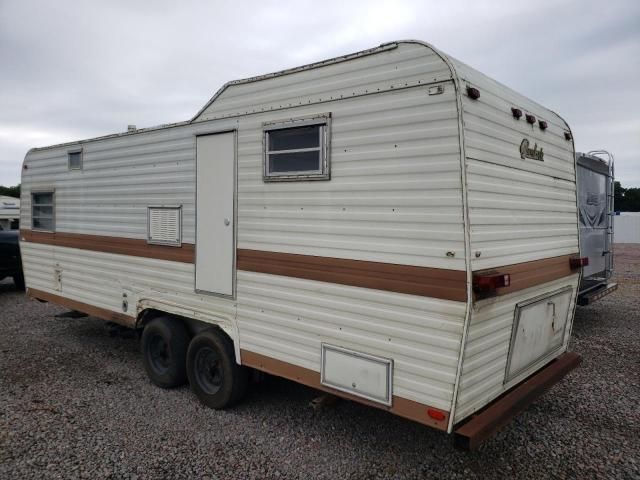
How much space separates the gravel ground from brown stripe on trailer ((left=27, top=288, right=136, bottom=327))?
66 cm

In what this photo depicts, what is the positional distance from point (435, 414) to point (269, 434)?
1.81 m

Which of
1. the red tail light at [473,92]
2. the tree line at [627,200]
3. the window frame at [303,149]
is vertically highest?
the tree line at [627,200]

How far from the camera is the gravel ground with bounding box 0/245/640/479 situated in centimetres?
382

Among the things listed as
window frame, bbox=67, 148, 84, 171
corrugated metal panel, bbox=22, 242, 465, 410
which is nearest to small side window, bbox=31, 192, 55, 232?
window frame, bbox=67, 148, 84, 171

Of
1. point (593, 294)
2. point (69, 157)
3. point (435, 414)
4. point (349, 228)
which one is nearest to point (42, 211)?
point (69, 157)

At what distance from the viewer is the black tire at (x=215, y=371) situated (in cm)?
467

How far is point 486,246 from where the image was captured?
3295mm

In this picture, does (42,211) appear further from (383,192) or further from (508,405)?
(508,405)

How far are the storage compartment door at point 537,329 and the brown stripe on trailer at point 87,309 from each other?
4.33 m

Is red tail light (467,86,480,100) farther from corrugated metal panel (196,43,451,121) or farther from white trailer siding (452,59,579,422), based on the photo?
corrugated metal panel (196,43,451,121)

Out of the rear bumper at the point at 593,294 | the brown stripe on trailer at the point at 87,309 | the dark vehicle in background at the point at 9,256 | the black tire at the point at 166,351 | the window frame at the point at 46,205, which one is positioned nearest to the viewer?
the black tire at the point at 166,351

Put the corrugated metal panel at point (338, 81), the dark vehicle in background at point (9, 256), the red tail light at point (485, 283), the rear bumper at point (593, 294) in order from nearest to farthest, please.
A: the red tail light at point (485, 283) < the corrugated metal panel at point (338, 81) < the rear bumper at point (593, 294) < the dark vehicle in background at point (9, 256)

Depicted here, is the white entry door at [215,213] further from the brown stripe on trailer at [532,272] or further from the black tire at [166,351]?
the brown stripe on trailer at [532,272]

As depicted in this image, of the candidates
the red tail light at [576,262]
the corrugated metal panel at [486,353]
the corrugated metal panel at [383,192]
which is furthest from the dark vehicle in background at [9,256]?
the red tail light at [576,262]
